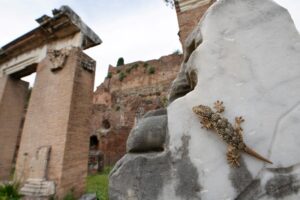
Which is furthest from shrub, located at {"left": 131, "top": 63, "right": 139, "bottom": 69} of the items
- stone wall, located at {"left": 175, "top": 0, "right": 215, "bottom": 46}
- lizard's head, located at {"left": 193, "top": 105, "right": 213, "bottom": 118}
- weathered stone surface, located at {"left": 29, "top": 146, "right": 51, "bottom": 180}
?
lizard's head, located at {"left": 193, "top": 105, "right": 213, "bottom": 118}

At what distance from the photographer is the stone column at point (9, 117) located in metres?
5.82

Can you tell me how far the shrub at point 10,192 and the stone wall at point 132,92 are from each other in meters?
9.78

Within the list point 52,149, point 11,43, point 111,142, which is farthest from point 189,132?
point 111,142

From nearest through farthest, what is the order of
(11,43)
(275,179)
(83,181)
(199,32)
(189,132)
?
1. (275,179)
2. (189,132)
3. (199,32)
4. (83,181)
5. (11,43)

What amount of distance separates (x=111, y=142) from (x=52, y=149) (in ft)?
30.4

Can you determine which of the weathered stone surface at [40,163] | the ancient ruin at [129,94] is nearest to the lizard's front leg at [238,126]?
the ancient ruin at [129,94]

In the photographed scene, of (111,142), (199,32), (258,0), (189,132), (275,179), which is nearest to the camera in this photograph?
(275,179)

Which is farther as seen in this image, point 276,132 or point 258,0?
point 258,0

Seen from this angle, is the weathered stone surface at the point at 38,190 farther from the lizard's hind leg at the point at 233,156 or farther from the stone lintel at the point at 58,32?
the lizard's hind leg at the point at 233,156

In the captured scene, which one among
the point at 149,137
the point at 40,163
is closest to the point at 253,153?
the point at 149,137

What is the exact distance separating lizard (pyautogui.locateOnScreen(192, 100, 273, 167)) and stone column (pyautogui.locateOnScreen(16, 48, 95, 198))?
3.60 m

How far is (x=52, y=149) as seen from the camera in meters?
4.10

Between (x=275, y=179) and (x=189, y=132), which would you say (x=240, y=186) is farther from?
(x=189, y=132)

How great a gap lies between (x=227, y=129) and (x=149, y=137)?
470 millimetres
